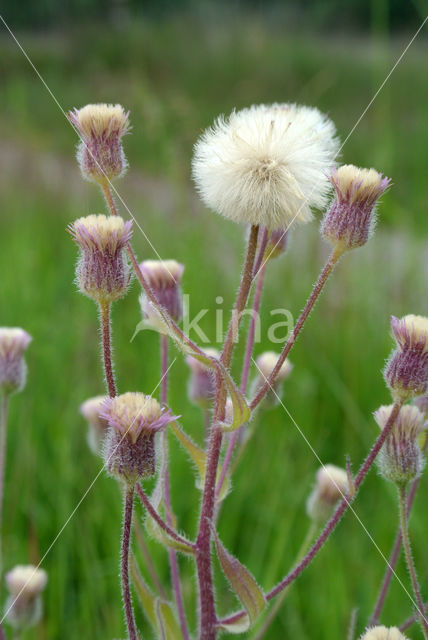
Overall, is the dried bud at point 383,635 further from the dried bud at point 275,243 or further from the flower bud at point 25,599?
the flower bud at point 25,599

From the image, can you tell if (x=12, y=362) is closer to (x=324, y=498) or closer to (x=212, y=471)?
(x=212, y=471)

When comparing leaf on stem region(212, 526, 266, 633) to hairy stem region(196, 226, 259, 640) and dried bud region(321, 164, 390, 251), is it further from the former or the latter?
dried bud region(321, 164, 390, 251)

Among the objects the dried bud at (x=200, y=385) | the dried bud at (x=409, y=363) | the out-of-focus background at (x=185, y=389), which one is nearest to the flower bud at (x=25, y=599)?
the out-of-focus background at (x=185, y=389)

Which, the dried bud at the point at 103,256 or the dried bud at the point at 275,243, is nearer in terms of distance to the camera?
the dried bud at the point at 103,256

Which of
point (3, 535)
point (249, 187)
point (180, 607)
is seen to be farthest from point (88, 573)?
point (249, 187)

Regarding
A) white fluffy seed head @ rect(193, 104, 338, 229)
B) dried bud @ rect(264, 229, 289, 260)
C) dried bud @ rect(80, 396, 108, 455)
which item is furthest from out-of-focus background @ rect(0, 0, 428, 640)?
dried bud @ rect(80, 396, 108, 455)

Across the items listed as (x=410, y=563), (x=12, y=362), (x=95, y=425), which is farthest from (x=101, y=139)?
(x=410, y=563)

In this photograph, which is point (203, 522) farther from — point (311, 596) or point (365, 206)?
point (311, 596)
